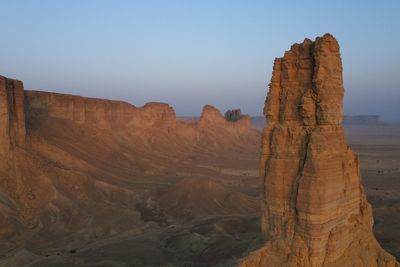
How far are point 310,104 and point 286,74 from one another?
5.84 feet

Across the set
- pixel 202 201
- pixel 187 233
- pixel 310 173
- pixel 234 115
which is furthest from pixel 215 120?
pixel 310 173

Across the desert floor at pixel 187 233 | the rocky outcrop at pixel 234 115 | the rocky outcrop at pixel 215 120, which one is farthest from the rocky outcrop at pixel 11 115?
the rocky outcrop at pixel 234 115

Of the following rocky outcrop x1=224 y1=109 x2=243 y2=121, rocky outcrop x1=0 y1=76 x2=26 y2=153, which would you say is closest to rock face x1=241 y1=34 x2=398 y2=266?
rocky outcrop x1=0 y1=76 x2=26 y2=153

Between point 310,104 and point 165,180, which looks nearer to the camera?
point 310,104

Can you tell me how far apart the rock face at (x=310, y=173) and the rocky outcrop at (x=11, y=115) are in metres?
28.5

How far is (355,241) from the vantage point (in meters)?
17.8

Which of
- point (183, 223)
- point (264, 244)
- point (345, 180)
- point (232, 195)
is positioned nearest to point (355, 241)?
point (345, 180)

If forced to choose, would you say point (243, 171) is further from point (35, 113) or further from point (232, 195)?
point (35, 113)

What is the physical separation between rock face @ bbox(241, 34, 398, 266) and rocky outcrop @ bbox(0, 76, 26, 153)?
28457mm

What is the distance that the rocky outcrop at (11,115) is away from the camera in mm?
38531

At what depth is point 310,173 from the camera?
1655 centimetres

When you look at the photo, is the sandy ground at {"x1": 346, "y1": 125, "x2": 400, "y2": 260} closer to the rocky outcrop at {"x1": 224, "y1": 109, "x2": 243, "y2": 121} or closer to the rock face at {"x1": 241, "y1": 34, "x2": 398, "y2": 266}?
the rock face at {"x1": 241, "y1": 34, "x2": 398, "y2": 266}

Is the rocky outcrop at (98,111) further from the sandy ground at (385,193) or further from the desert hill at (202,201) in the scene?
the sandy ground at (385,193)

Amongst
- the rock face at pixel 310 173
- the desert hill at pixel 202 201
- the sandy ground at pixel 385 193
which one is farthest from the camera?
the desert hill at pixel 202 201
